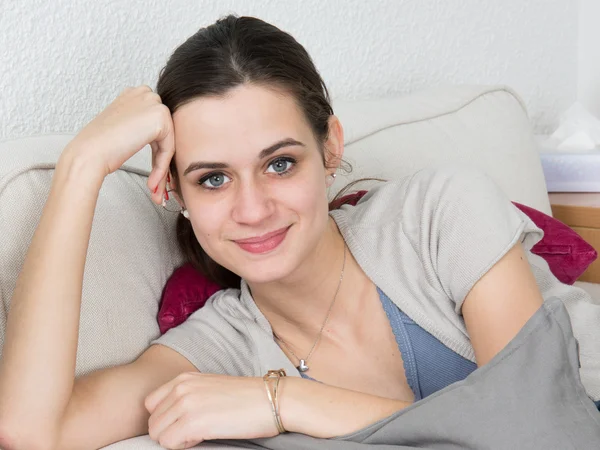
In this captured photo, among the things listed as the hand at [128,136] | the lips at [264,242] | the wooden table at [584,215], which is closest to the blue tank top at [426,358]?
the lips at [264,242]

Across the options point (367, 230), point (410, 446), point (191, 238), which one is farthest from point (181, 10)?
point (410, 446)

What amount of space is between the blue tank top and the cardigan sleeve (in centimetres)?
7

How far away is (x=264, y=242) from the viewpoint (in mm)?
1242

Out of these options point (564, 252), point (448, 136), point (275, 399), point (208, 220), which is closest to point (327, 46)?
point (448, 136)

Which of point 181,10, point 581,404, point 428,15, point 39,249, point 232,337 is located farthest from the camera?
point 428,15

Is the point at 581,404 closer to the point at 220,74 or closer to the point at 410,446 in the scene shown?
the point at 410,446

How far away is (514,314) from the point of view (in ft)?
3.99

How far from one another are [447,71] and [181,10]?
0.93 meters

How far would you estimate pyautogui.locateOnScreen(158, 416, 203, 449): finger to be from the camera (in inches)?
43.5

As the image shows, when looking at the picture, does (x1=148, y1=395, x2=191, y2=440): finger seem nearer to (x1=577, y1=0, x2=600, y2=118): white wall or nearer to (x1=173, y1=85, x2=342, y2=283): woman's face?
(x1=173, y1=85, x2=342, y2=283): woman's face

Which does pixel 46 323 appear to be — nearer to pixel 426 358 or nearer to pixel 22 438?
pixel 22 438

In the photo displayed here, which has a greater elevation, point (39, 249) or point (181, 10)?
point (181, 10)

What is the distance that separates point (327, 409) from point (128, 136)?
48cm

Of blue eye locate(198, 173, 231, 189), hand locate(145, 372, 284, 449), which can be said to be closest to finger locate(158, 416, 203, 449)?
hand locate(145, 372, 284, 449)
